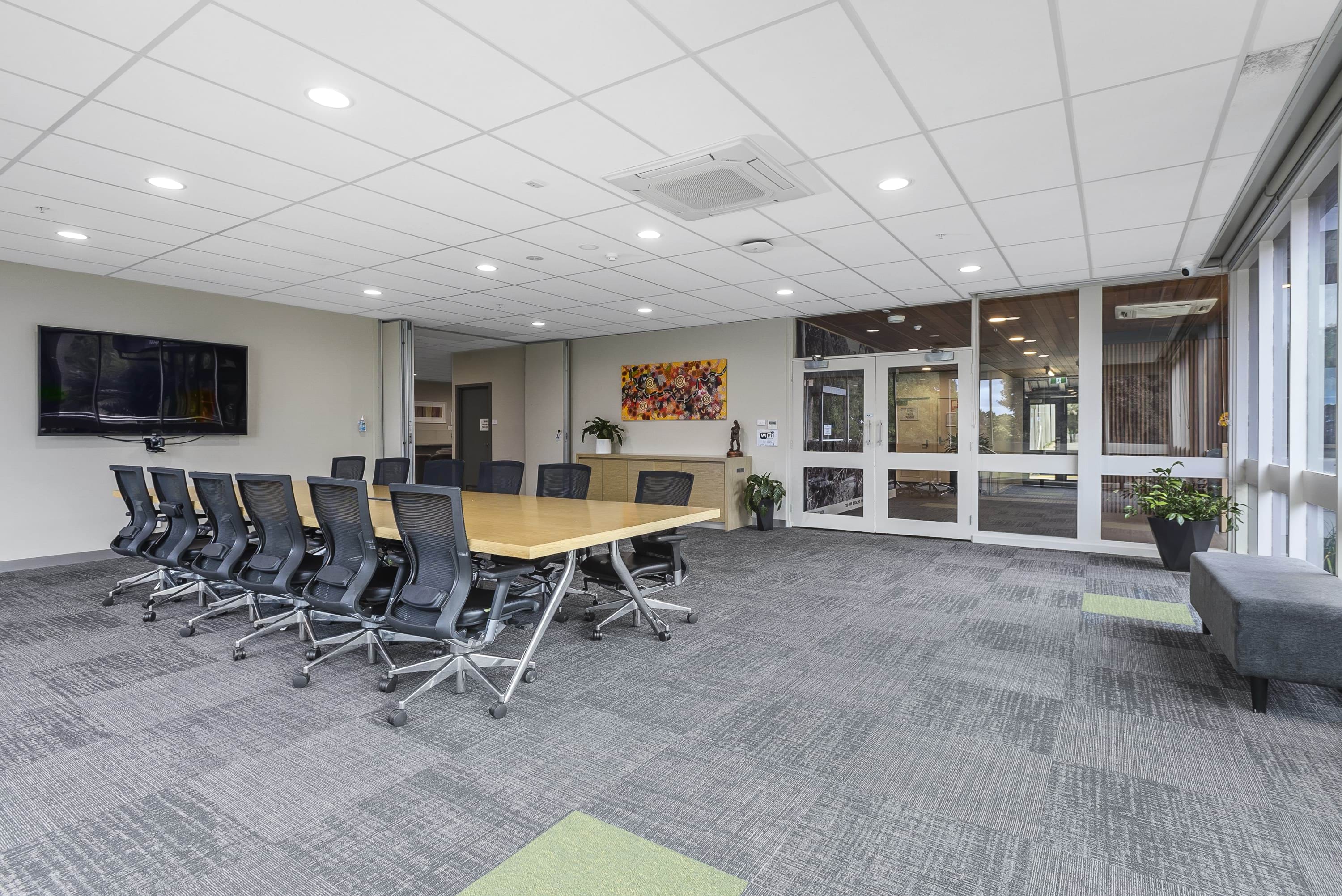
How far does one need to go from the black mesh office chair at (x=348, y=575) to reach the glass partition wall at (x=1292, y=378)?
15.1ft

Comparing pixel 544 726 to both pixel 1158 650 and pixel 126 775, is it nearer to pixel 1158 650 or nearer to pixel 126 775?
pixel 126 775

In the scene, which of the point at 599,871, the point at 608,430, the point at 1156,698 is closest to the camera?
the point at 599,871

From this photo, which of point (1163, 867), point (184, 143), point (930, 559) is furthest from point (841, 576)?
point (184, 143)

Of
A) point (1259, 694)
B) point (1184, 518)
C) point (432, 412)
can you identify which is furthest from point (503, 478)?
point (432, 412)

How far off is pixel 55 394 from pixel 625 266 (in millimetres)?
5160

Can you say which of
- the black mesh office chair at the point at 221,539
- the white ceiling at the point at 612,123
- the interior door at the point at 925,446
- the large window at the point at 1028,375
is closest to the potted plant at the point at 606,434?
the interior door at the point at 925,446

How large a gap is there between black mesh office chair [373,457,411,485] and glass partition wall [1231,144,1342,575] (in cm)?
677

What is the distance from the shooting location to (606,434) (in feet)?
32.2

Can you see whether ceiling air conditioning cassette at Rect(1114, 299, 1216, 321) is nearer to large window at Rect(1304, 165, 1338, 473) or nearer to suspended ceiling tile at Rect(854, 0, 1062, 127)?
large window at Rect(1304, 165, 1338, 473)

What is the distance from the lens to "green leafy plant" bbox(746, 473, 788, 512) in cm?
835

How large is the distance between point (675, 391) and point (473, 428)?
4.73 m

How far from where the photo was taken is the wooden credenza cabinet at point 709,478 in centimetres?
838

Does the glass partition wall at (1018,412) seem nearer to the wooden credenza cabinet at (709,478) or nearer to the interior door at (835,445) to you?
the interior door at (835,445)

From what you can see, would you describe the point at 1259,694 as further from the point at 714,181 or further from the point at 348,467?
the point at 348,467
